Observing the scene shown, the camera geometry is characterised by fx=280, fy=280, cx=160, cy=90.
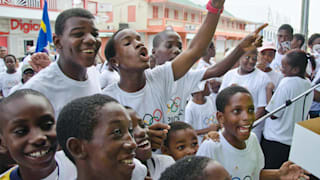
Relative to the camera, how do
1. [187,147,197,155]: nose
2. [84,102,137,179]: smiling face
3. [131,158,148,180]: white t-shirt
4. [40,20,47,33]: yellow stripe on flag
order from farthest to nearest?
1. [40,20,47,33]: yellow stripe on flag
2. [187,147,197,155]: nose
3. [131,158,148,180]: white t-shirt
4. [84,102,137,179]: smiling face

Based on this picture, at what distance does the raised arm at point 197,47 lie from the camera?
7.16 feet

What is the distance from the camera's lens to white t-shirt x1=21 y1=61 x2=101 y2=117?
1949 millimetres

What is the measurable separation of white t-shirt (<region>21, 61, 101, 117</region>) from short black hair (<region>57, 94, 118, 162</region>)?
0.65 metres

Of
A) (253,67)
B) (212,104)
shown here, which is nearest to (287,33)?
(253,67)

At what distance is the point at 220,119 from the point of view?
242 cm

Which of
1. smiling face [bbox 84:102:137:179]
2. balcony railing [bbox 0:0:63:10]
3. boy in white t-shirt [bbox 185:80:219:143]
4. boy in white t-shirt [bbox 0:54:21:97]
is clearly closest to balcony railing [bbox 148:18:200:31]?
balcony railing [bbox 0:0:63:10]

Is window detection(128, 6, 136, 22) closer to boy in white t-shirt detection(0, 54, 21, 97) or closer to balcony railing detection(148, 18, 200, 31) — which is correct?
balcony railing detection(148, 18, 200, 31)

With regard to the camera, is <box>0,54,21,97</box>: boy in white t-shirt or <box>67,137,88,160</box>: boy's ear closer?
<box>67,137,88,160</box>: boy's ear

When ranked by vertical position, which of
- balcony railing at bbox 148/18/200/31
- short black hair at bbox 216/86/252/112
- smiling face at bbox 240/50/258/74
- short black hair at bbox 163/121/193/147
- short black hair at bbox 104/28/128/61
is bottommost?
short black hair at bbox 163/121/193/147

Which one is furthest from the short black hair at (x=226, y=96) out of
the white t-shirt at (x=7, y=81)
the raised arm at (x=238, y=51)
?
the white t-shirt at (x=7, y=81)

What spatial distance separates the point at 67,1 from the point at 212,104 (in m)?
8.69

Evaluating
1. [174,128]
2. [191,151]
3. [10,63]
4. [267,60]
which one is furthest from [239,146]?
[10,63]

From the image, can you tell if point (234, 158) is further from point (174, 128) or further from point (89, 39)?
point (89, 39)

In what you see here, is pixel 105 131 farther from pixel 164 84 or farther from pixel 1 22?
pixel 1 22
